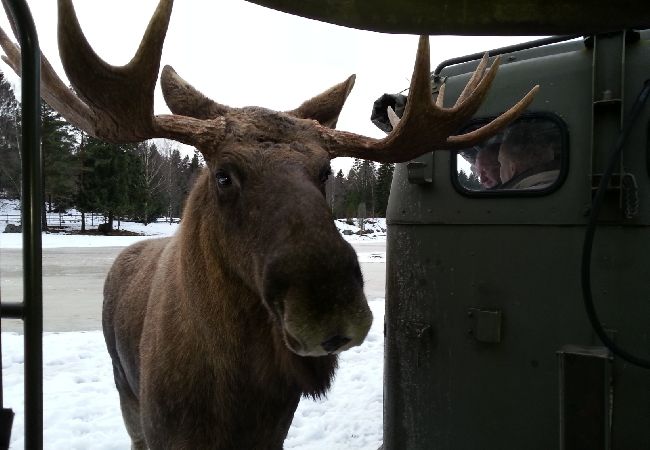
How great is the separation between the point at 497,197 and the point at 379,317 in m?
7.26

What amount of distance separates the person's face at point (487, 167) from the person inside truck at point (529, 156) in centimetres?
5

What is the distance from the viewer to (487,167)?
3.21m

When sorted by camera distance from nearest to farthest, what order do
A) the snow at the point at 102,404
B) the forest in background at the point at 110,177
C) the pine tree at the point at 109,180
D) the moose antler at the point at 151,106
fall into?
the moose antler at the point at 151,106 < the snow at the point at 102,404 < the forest in background at the point at 110,177 < the pine tree at the point at 109,180

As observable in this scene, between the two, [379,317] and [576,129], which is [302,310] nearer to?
[576,129]

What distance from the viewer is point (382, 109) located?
347cm

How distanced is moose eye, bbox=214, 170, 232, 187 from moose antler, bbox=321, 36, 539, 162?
59 centimetres

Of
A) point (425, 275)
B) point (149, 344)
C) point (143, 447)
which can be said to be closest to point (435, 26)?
point (425, 275)

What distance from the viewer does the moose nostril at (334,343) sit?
1.79 m

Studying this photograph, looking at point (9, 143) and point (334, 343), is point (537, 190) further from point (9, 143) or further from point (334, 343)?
point (9, 143)

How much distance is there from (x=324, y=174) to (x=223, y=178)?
513 mm

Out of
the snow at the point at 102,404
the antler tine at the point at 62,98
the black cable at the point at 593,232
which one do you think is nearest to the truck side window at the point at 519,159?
the black cable at the point at 593,232

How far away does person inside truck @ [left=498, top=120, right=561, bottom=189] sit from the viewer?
9.22 ft

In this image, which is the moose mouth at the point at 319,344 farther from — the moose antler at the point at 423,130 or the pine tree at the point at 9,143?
the moose antler at the point at 423,130

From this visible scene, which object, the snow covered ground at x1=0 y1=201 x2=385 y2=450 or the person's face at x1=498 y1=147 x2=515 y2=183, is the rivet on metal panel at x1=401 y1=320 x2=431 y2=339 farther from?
the snow covered ground at x1=0 y1=201 x2=385 y2=450
